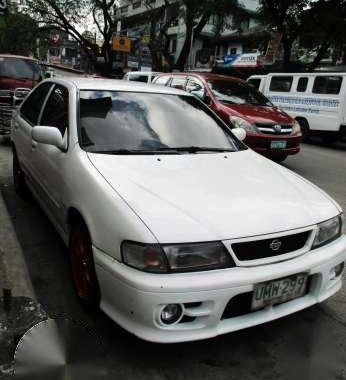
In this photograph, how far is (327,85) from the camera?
12.4 m

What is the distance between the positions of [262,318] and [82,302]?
46.9 inches

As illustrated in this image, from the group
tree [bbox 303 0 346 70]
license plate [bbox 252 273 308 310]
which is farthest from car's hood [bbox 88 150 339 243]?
tree [bbox 303 0 346 70]

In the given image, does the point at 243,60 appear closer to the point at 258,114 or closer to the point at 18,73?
the point at 18,73

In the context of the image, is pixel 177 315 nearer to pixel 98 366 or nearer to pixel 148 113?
pixel 98 366

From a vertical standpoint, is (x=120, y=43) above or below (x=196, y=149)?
below

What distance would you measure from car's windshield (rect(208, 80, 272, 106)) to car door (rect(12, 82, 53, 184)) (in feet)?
14.7

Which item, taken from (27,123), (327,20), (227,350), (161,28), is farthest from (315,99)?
(161,28)

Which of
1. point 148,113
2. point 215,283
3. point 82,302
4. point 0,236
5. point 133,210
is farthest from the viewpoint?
point 0,236

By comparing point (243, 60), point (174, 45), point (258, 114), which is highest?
point (258, 114)

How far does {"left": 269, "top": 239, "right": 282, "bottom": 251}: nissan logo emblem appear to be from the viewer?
2561 millimetres

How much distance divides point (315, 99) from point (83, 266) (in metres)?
11.1

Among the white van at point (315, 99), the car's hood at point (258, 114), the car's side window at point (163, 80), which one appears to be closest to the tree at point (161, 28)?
the white van at point (315, 99)

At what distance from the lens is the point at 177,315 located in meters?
2.41

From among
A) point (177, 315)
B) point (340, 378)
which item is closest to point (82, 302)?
point (177, 315)
